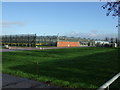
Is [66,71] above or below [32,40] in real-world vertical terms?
below

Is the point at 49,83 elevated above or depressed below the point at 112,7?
below

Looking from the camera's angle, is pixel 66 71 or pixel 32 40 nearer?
pixel 66 71

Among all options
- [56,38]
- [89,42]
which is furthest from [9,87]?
[89,42]

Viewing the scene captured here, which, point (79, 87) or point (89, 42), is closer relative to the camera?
point (79, 87)

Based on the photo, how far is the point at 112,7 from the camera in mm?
6215

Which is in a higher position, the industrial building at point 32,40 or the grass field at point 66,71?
the industrial building at point 32,40

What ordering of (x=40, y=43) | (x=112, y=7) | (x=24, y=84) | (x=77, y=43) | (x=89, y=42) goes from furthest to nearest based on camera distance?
(x=89, y=42) → (x=77, y=43) → (x=40, y=43) → (x=112, y=7) → (x=24, y=84)

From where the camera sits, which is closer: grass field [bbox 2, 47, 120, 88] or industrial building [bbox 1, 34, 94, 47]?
grass field [bbox 2, 47, 120, 88]

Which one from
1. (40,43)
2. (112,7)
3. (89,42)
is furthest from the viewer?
(89,42)

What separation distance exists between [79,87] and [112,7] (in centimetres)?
349

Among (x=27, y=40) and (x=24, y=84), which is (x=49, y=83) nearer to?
(x=24, y=84)

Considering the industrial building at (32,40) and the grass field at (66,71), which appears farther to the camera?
the industrial building at (32,40)

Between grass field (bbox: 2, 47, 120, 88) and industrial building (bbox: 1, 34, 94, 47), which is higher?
industrial building (bbox: 1, 34, 94, 47)

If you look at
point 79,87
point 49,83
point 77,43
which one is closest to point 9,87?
point 49,83
